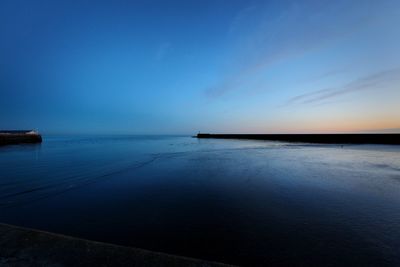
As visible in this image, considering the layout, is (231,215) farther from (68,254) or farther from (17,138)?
(17,138)

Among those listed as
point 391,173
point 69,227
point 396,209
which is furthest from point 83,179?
point 391,173

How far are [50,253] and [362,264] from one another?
4740mm

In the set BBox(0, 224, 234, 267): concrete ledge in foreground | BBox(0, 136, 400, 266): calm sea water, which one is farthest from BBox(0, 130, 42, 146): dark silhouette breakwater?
BBox(0, 224, 234, 267): concrete ledge in foreground

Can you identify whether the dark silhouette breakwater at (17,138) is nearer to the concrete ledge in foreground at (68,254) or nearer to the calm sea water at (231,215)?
the calm sea water at (231,215)

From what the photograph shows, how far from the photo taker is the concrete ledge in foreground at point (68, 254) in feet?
8.70

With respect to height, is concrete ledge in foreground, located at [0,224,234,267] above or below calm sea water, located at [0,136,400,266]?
above

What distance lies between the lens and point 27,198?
718 centimetres

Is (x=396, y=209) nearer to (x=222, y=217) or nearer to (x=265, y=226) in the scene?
(x=265, y=226)

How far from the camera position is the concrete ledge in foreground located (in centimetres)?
265

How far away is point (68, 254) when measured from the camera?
2838mm

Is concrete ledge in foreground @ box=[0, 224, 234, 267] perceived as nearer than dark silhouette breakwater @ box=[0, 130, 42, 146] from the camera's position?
Yes

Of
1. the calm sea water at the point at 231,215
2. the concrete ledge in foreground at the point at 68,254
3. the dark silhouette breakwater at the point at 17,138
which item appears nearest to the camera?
the concrete ledge in foreground at the point at 68,254

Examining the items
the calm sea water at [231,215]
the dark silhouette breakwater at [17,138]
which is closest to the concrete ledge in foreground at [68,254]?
the calm sea water at [231,215]

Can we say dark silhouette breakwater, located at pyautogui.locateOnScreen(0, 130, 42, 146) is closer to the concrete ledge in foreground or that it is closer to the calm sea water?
the calm sea water
